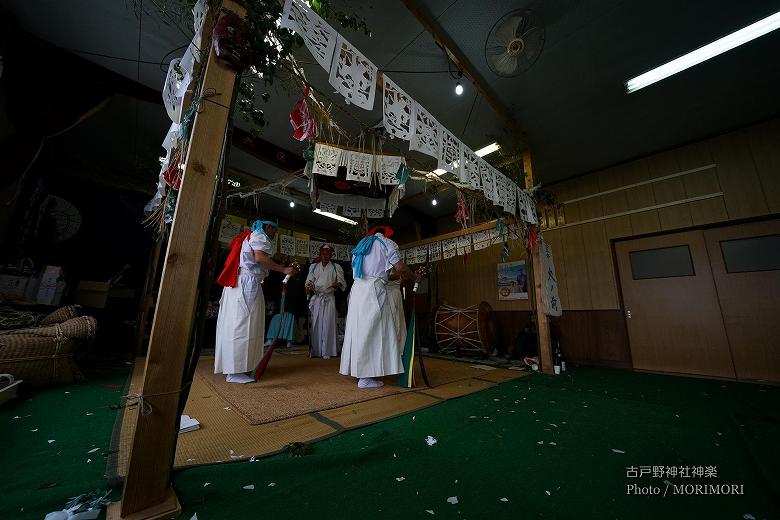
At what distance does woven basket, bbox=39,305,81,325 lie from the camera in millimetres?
3170

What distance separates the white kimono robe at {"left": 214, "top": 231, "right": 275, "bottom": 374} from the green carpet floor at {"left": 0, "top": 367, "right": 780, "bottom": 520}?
911 millimetres

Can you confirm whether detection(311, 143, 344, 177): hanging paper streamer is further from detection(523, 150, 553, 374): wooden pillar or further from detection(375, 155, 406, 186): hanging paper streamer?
detection(523, 150, 553, 374): wooden pillar

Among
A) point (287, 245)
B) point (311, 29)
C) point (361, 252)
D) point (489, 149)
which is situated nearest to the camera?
point (311, 29)

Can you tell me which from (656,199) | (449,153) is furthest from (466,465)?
(656,199)

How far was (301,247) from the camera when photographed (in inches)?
285

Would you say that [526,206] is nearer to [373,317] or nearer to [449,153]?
[449,153]

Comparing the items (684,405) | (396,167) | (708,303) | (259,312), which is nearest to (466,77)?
(396,167)

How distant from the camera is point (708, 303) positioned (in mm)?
4500

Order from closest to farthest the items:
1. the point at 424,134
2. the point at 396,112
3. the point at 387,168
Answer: the point at 396,112, the point at 424,134, the point at 387,168

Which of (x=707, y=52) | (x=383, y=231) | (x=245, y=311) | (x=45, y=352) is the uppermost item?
(x=707, y=52)

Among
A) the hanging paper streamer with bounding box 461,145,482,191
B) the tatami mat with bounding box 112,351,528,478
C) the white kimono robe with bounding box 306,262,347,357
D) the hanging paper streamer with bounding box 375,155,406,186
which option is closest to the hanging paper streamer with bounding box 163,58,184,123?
the tatami mat with bounding box 112,351,528,478

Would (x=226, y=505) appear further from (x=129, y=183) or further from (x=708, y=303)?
(x=129, y=183)

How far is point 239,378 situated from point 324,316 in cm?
223

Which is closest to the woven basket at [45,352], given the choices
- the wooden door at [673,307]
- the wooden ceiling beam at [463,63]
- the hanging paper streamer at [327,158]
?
the hanging paper streamer at [327,158]
